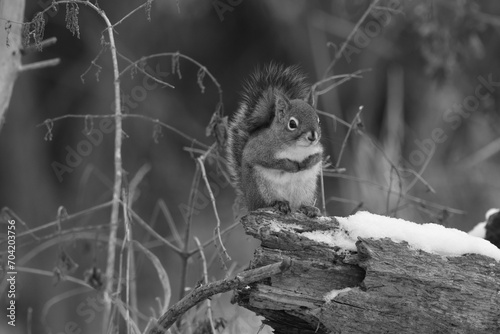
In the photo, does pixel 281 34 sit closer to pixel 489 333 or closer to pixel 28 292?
pixel 28 292

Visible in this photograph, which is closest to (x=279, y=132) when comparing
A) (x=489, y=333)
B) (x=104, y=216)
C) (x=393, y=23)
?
(x=489, y=333)

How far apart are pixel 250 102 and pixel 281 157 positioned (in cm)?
47

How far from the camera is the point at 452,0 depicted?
6.13 m

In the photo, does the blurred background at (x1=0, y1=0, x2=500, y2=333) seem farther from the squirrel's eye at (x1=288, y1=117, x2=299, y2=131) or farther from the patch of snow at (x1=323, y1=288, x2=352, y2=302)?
the patch of snow at (x1=323, y1=288, x2=352, y2=302)

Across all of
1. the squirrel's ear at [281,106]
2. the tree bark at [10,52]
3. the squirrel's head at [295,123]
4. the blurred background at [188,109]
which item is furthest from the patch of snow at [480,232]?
the blurred background at [188,109]

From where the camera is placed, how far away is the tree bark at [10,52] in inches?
123

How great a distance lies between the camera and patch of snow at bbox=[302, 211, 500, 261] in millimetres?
2740

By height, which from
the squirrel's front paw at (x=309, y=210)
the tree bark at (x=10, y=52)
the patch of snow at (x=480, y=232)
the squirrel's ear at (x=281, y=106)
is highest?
the tree bark at (x=10, y=52)

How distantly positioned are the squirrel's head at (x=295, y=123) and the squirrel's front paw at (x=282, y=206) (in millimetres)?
261

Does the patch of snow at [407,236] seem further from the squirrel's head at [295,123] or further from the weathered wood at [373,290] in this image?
the squirrel's head at [295,123]

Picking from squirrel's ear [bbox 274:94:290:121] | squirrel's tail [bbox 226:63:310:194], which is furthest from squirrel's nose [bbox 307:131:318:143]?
squirrel's tail [bbox 226:63:310:194]

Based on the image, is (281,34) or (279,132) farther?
(281,34)

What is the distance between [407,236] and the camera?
108 inches

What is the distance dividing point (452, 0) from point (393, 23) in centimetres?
119
